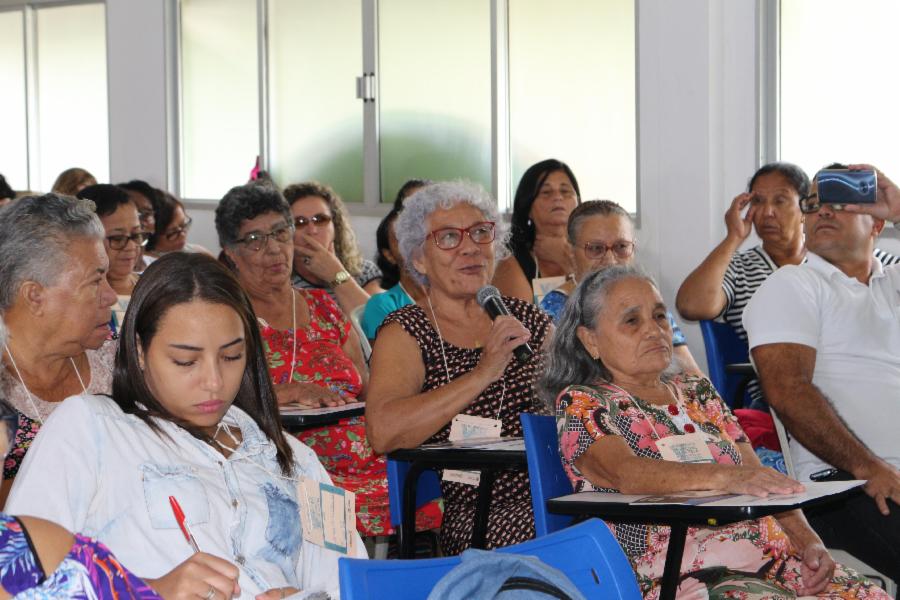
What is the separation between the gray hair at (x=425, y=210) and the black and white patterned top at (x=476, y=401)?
0.90 ft

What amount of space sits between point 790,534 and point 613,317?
2.32ft

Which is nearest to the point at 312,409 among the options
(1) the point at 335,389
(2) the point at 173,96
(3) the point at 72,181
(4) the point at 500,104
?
(1) the point at 335,389

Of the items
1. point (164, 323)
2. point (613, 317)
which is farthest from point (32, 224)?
point (613, 317)

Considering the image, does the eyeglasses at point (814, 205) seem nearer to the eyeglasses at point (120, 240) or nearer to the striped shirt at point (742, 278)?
the striped shirt at point (742, 278)

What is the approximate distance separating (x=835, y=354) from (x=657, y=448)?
1.14 metres

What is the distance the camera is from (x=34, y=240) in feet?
8.87

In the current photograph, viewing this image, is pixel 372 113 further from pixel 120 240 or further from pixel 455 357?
pixel 455 357

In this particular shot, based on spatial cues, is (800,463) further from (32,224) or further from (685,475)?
(32,224)

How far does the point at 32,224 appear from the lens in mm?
2713

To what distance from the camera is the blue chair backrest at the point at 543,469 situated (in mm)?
2691

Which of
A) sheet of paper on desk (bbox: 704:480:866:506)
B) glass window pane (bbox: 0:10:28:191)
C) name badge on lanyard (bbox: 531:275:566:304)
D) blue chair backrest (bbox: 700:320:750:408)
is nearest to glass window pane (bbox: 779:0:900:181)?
blue chair backrest (bbox: 700:320:750:408)

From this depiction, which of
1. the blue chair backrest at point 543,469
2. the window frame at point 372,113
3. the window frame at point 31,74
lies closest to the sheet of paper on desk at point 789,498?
the blue chair backrest at point 543,469

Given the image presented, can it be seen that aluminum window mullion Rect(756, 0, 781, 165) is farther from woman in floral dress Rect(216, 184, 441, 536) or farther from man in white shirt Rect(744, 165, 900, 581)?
woman in floral dress Rect(216, 184, 441, 536)

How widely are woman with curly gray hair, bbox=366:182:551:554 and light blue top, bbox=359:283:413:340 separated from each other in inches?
41.1
